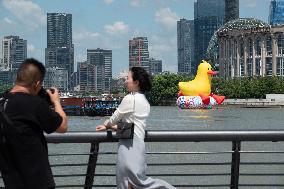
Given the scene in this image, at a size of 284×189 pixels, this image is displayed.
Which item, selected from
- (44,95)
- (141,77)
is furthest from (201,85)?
(44,95)

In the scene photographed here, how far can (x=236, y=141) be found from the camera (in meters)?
5.97

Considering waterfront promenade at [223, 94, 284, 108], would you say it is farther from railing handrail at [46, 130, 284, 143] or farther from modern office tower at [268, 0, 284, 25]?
railing handrail at [46, 130, 284, 143]

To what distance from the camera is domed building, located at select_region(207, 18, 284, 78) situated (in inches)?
5330

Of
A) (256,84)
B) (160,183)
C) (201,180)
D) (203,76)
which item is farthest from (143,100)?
(256,84)

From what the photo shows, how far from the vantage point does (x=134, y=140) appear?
5.68 metres

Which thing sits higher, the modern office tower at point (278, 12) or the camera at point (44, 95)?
the modern office tower at point (278, 12)

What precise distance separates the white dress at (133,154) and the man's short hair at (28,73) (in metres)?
1.23

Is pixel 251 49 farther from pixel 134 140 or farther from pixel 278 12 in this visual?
pixel 134 140

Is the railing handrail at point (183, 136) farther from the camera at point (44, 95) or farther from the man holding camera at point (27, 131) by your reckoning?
the man holding camera at point (27, 131)

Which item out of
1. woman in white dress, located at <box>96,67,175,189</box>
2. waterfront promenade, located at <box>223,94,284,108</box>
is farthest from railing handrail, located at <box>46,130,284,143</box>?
waterfront promenade, located at <box>223,94,284,108</box>

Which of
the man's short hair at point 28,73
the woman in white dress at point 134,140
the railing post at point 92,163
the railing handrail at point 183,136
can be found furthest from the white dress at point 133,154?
the man's short hair at point 28,73

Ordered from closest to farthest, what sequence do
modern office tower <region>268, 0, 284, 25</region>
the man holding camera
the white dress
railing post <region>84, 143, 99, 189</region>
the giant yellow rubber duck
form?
the man holding camera, the white dress, railing post <region>84, 143, 99, 189</region>, the giant yellow rubber duck, modern office tower <region>268, 0, 284, 25</region>

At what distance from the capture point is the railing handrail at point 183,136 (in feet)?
18.9

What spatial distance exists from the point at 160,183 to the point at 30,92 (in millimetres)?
1596
